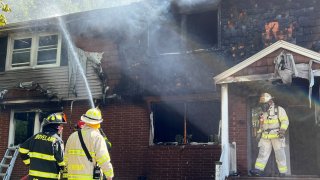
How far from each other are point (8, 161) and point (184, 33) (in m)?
6.61

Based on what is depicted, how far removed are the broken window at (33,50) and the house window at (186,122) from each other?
3.94 meters

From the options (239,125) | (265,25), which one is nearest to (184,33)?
(265,25)

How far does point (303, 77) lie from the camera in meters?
7.54

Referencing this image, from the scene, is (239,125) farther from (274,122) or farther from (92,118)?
(92,118)

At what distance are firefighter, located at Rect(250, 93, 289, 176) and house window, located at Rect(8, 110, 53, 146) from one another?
697 cm

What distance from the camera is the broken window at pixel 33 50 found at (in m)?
12.4

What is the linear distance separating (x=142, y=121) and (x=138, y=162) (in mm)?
1106

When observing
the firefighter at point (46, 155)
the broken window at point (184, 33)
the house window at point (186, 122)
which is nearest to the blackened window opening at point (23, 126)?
the house window at point (186, 122)

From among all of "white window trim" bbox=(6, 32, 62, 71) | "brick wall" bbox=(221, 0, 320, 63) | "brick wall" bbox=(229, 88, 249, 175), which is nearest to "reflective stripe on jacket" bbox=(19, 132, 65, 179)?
"brick wall" bbox=(229, 88, 249, 175)

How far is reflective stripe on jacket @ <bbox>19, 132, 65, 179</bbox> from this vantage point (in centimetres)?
541

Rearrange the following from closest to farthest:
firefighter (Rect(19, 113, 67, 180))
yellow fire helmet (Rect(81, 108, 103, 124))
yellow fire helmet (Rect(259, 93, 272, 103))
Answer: yellow fire helmet (Rect(81, 108, 103, 124)) → firefighter (Rect(19, 113, 67, 180)) → yellow fire helmet (Rect(259, 93, 272, 103))

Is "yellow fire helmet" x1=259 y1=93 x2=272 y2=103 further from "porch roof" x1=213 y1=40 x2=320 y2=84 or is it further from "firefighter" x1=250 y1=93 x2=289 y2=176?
"porch roof" x1=213 y1=40 x2=320 y2=84

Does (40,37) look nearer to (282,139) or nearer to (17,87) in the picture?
(17,87)

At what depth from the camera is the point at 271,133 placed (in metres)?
7.93
